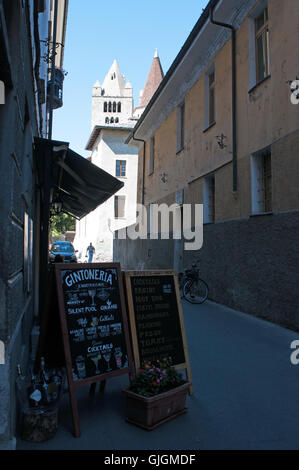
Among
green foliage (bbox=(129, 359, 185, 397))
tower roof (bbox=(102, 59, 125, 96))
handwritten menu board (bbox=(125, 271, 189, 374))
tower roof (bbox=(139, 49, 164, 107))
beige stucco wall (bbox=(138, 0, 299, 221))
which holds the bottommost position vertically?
green foliage (bbox=(129, 359, 185, 397))

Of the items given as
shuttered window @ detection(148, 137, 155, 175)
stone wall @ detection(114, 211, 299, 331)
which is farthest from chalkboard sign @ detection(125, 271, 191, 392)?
shuttered window @ detection(148, 137, 155, 175)

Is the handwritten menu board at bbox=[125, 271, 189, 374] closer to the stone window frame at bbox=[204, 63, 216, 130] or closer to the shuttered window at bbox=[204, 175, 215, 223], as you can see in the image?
the shuttered window at bbox=[204, 175, 215, 223]

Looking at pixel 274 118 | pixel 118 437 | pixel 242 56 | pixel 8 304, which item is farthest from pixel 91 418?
pixel 242 56

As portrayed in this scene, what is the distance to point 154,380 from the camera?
3430 mm

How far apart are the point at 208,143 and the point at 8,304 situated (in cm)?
952

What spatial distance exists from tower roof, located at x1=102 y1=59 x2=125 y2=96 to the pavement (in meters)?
60.1

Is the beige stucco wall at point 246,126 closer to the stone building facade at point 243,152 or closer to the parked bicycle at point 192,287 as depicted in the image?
the stone building facade at point 243,152

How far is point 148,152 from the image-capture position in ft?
64.0

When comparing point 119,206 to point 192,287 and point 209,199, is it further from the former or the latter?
point 192,287

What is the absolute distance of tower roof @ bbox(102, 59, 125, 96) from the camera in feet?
200

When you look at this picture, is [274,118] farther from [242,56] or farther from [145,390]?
[145,390]

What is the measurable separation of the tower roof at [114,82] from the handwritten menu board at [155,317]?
60607mm

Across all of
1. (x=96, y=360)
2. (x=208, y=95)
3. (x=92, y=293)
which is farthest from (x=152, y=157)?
(x=96, y=360)

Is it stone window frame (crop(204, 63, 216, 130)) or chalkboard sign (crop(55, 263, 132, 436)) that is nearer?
chalkboard sign (crop(55, 263, 132, 436))
